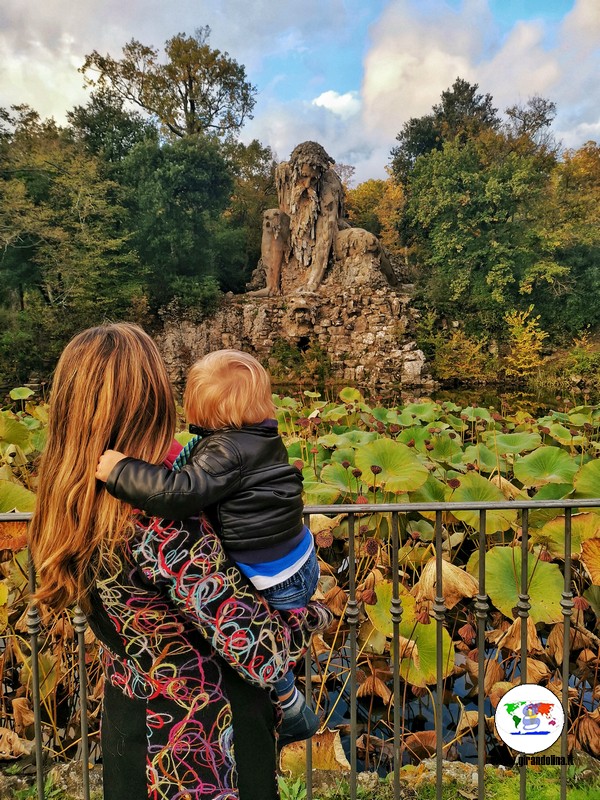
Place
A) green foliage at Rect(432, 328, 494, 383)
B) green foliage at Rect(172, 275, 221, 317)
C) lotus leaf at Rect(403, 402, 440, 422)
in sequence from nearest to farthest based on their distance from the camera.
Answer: lotus leaf at Rect(403, 402, 440, 422) → green foliage at Rect(432, 328, 494, 383) → green foliage at Rect(172, 275, 221, 317)

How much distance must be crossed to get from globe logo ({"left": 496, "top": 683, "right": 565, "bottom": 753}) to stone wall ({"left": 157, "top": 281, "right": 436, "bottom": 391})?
15841mm

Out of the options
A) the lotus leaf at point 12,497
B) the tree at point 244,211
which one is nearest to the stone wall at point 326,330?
the tree at point 244,211

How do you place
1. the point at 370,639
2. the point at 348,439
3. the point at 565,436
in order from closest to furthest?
the point at 370,639 → the point at 348,439 → the point at 565,436

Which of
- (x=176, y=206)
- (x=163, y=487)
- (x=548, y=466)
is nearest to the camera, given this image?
(x=163, y=487)

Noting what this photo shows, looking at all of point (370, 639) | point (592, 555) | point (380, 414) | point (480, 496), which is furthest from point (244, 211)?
point (592, 555)

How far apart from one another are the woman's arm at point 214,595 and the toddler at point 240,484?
4 cm

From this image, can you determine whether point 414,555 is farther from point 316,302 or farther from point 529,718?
point 316,302

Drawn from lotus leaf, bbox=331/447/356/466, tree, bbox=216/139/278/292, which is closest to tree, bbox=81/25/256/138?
tree, bbox=216/139/278/292

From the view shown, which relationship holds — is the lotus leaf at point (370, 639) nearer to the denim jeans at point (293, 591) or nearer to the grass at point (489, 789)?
the grass at point (489, 789)

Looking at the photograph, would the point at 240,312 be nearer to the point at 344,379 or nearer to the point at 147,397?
the point at 344,379

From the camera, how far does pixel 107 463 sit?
2.78 feet

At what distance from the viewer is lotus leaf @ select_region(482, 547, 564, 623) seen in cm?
217

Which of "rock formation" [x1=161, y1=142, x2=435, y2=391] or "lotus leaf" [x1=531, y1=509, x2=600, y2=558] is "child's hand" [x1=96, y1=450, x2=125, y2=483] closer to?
"lotus leaf" [x1=531, y1=509, x2=600, y2=558]

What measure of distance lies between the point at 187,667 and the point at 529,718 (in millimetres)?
1115
